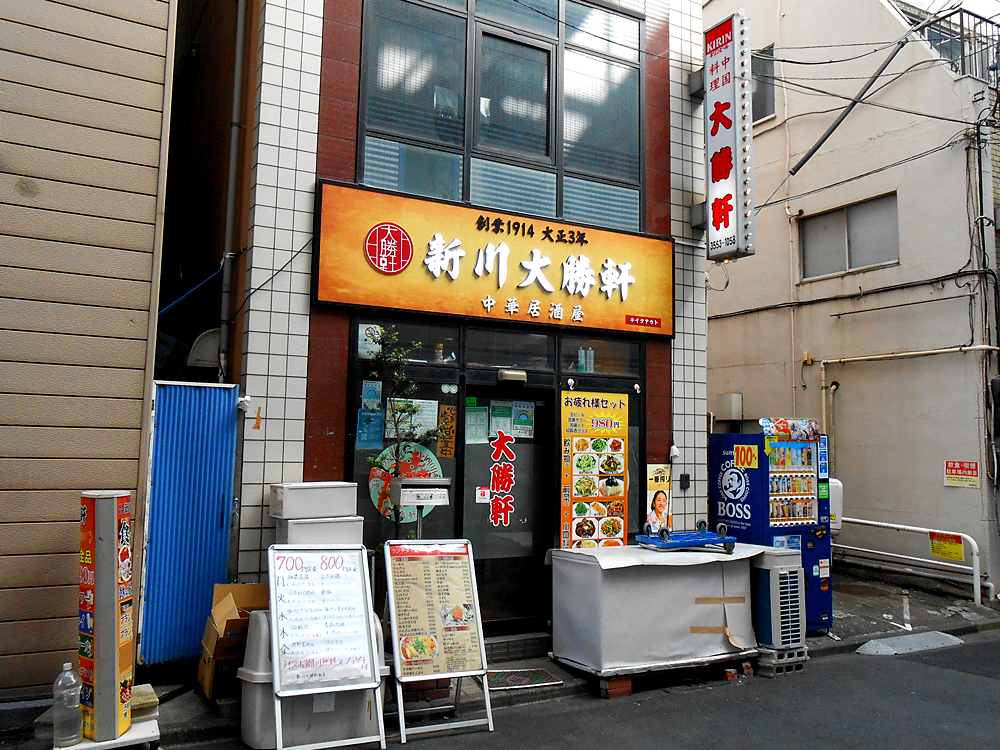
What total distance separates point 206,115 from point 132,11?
3.12m

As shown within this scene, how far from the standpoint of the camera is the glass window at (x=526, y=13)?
8297 mm

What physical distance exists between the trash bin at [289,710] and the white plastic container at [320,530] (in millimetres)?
780

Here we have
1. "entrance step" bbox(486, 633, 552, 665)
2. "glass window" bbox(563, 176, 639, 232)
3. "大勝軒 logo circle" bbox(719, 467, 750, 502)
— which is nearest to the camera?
"entrance step" bbox(486, 633, 552, 665)

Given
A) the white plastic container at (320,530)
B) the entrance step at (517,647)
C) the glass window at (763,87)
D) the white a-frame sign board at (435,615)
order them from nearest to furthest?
the white a-frame sign board at (435,615) → the white plastic container at (320,530) → the entrance step at (517,647) → the glass window at (763,87)

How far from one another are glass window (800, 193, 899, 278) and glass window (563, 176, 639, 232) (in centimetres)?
629

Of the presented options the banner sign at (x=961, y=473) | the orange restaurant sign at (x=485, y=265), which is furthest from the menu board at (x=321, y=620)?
the banner sign at (x=961, y=473)

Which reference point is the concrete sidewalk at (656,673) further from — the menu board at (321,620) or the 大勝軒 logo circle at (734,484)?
the 大勝軒 logo circle at (734,484)

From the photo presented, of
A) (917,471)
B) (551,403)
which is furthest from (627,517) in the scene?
(917,471)

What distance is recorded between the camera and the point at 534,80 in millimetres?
8586

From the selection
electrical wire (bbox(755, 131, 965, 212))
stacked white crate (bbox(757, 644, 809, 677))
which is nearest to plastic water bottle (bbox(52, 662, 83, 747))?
stacked white crate (bbox(757, 644, 809, 677))

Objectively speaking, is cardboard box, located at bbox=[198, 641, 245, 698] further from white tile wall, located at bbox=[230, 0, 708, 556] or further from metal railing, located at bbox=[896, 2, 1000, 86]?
metal railing, located at bbox=[896, 2, 1000, 86]

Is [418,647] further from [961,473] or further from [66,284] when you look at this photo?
[961,473]

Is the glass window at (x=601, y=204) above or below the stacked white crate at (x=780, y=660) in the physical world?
above

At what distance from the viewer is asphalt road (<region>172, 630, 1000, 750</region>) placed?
18.7 ft
